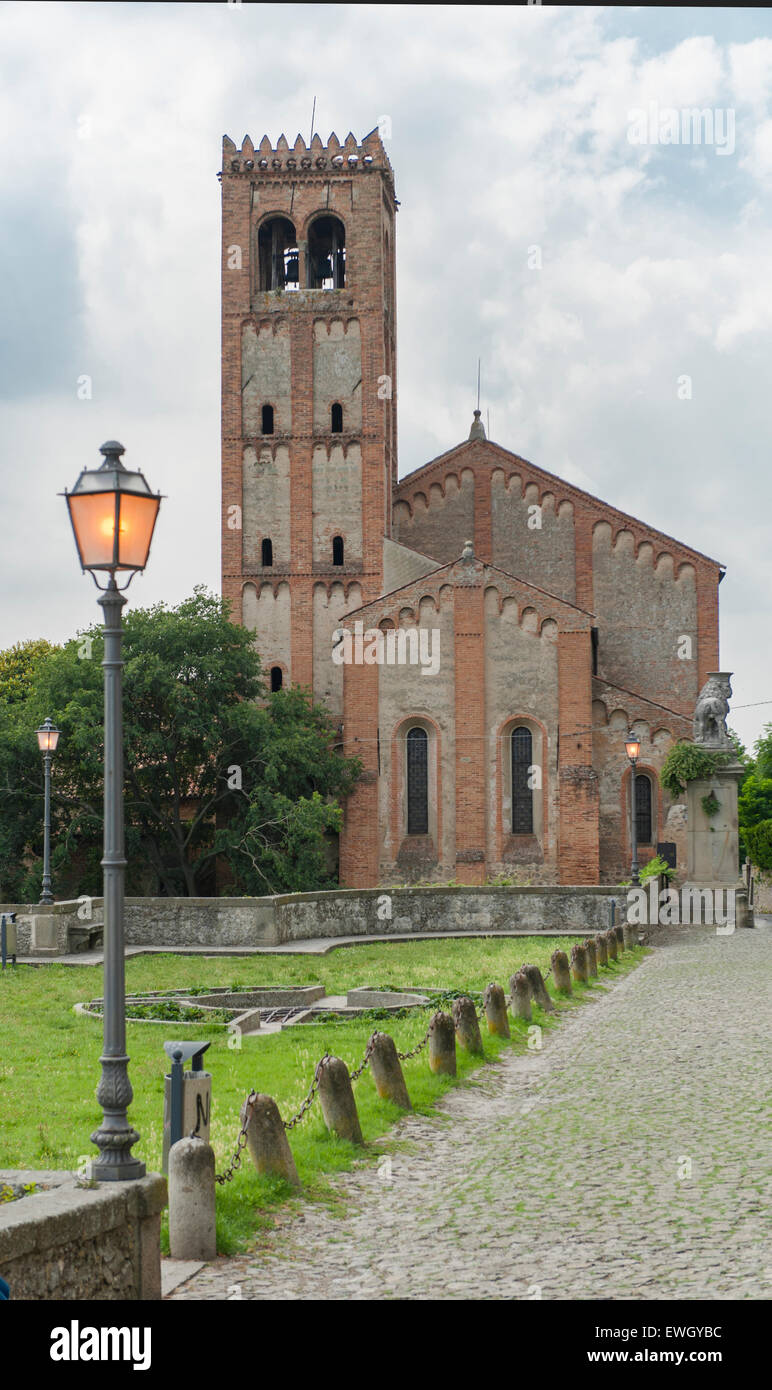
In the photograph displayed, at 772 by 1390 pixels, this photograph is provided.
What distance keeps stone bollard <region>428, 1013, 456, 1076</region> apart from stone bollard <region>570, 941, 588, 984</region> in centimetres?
821

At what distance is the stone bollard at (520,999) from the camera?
15891mm

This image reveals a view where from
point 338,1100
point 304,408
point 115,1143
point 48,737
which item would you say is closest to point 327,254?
point 304,408

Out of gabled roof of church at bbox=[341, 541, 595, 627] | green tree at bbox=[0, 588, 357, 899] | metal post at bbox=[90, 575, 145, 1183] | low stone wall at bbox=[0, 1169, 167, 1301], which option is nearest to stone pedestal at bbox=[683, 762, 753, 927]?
gabled roof of church at bbox=[341, 541, 595, 627]

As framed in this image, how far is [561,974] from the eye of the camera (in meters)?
18.8

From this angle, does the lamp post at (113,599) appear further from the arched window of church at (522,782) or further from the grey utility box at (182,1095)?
the arched window of church at (522,782)

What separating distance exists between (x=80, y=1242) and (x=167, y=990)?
13.5m

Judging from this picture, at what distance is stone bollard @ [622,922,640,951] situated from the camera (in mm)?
27016

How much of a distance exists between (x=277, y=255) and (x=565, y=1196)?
42312mm

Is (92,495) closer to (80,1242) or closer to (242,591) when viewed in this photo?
(80,1242)

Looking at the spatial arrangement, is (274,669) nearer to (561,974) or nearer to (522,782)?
(522,782)

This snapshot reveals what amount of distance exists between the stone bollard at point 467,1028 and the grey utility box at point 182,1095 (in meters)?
5.24

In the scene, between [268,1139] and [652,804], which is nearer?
[268,1139]

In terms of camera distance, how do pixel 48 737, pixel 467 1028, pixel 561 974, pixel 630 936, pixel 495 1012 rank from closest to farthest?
pixel 467 1028
pixel 495 1012
pixel 561 974
pixel 48 737
pixel 630 936

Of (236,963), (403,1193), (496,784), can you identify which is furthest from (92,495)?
(496,784)
